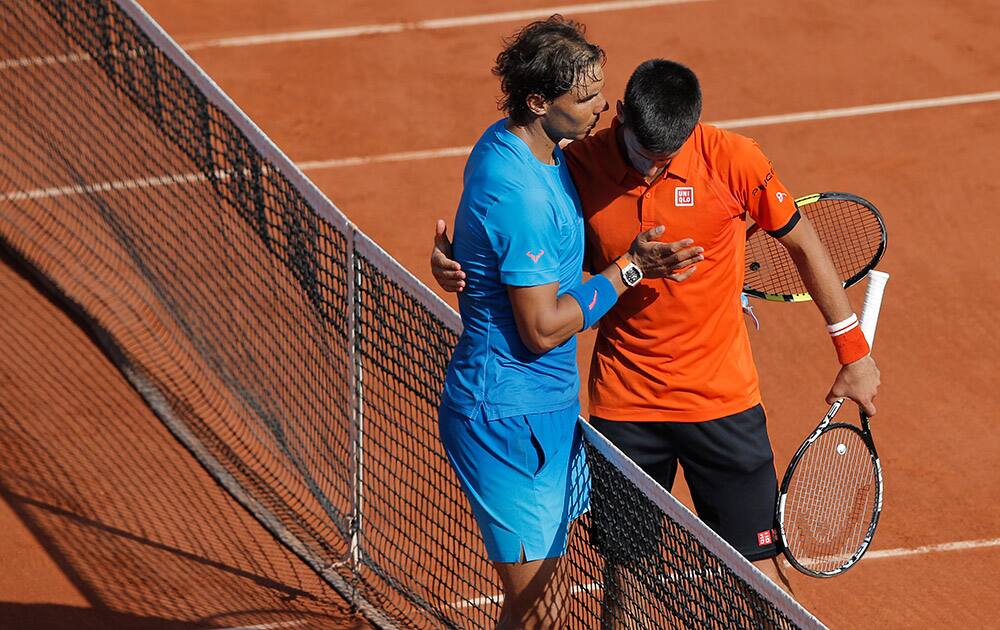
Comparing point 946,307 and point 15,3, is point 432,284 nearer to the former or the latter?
point 946,307

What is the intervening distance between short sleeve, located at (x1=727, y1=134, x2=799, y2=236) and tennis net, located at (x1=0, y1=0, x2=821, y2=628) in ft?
3.11

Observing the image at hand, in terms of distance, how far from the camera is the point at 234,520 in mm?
6211

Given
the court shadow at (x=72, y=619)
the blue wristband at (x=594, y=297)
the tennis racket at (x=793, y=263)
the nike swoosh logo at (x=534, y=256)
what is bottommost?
the court shadow at (x=72, y=619)

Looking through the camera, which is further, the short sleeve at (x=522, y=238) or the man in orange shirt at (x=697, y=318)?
the man in orange shirt at (x=697, y=318)

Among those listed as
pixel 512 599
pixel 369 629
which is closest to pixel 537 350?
pixel 512 599

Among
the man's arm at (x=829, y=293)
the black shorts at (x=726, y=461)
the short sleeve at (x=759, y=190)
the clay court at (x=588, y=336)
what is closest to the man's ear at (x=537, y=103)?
the short sleeve at (x=759, y=190)

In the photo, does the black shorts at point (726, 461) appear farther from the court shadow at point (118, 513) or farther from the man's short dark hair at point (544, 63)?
the court shadow at point (118, 513)

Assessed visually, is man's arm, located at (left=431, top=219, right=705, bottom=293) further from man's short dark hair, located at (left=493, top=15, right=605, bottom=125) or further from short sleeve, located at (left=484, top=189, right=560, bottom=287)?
man's short dark hair, located at (left=493, top=15, right=605, bottom=125)

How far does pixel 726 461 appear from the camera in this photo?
14.8 ft

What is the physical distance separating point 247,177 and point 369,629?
2.19 m

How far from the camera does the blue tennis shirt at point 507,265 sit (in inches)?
145

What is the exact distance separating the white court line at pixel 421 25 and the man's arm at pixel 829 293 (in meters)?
7.31

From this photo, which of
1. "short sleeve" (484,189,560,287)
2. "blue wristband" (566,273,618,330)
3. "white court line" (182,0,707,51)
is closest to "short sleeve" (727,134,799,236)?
"blue wristband" (566,273,618,330)

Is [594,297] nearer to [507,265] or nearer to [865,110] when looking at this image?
[507,265]
